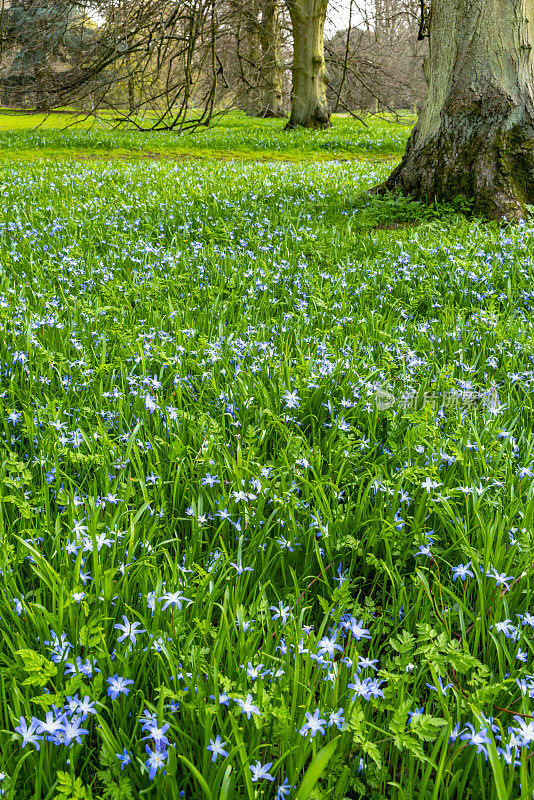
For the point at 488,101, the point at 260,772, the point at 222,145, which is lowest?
the point at 260,772

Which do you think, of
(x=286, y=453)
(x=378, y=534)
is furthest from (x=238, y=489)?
(x=378, y=534)

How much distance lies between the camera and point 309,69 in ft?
56.4

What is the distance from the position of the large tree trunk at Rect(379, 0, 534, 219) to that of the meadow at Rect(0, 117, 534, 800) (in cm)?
171

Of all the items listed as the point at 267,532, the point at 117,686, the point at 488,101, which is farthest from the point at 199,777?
the point at 488,101

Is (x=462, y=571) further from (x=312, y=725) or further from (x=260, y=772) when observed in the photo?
Result: (x=260, y=772)

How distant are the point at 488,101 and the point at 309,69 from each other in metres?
13.3

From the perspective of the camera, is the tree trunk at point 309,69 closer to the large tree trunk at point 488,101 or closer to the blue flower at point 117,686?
the large tree trunk at point 488,101

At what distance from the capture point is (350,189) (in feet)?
25.6

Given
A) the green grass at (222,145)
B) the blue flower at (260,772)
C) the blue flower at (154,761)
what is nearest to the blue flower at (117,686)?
the blue flower at (154,761)

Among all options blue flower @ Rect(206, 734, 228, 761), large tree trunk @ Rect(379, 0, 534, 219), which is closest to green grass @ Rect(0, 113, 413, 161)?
large tree trunk @ Rect(379, 0, 534, 219)

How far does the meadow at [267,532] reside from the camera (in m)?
1.23

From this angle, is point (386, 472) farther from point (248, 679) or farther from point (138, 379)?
point (138, 379)

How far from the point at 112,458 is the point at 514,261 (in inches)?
140

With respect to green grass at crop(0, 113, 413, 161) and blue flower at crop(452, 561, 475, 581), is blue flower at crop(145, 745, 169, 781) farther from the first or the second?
green grass at crop(0, 113, 413, 161)
